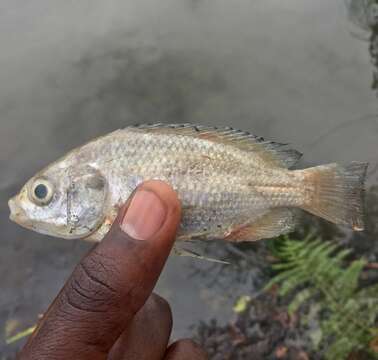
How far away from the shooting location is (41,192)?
2.58 metres

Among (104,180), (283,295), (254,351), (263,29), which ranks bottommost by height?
(254,351)

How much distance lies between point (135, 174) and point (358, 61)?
23.2 ft

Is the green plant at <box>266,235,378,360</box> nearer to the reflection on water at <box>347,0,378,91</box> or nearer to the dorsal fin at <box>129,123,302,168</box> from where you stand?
the dorsal fin at <box>129,123,302,168</box>

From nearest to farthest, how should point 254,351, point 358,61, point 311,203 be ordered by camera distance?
point 311,203 < point 254,351 < point 358,61

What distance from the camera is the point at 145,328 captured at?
10.4 feet

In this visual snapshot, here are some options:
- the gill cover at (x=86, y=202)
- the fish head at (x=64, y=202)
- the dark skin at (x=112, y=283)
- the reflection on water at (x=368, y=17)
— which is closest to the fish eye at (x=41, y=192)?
the fish head at (x=64, y=202)

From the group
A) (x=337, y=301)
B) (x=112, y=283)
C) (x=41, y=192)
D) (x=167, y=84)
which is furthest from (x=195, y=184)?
(x=167, y=84)

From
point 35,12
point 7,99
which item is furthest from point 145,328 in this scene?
point 35,12

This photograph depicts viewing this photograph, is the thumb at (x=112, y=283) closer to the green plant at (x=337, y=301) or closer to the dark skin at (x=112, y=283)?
the dark skin at (x=112, y=283)

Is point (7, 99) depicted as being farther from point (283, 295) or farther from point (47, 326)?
point (47, 326)

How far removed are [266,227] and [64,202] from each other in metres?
1.21

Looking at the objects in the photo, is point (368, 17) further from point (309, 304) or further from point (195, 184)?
point (195, 184)

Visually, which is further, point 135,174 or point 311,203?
point 311,203

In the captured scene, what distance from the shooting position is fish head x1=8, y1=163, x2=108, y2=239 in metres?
2.51
